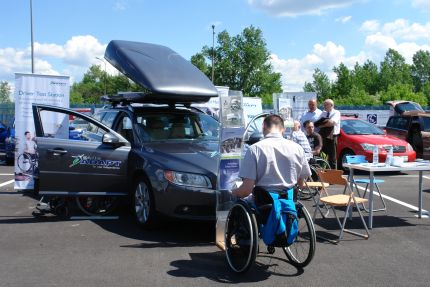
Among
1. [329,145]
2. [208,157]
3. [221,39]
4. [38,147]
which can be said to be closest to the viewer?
[208,157]

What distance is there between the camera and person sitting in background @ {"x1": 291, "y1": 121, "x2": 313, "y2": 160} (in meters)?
9.34

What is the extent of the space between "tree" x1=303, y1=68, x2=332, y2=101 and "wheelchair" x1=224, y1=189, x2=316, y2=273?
87.2 metres

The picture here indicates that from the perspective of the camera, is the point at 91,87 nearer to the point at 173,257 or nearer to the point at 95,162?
the point at 95,162

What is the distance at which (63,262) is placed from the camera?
540 centimetres

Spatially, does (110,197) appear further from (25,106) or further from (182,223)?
(25,106)

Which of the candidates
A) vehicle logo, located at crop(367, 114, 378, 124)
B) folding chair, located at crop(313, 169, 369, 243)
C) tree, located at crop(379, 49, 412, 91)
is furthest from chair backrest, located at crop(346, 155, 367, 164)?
tree, located at crop(379, 49, 412, 91)

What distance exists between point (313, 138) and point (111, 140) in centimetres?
445

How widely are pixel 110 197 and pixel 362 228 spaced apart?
151 inches

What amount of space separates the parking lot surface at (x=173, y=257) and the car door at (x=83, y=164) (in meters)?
0.53

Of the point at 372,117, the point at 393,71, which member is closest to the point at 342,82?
the point at 393,71

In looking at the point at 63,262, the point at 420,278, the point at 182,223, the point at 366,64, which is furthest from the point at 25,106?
the point at 366,64

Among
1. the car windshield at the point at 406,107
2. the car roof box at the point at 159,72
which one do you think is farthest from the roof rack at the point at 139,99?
the car windshield at the point at 406,107

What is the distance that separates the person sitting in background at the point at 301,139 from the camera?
30.7 feet

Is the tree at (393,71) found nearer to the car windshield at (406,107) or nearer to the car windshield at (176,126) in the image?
the car windshield at (406,107)
